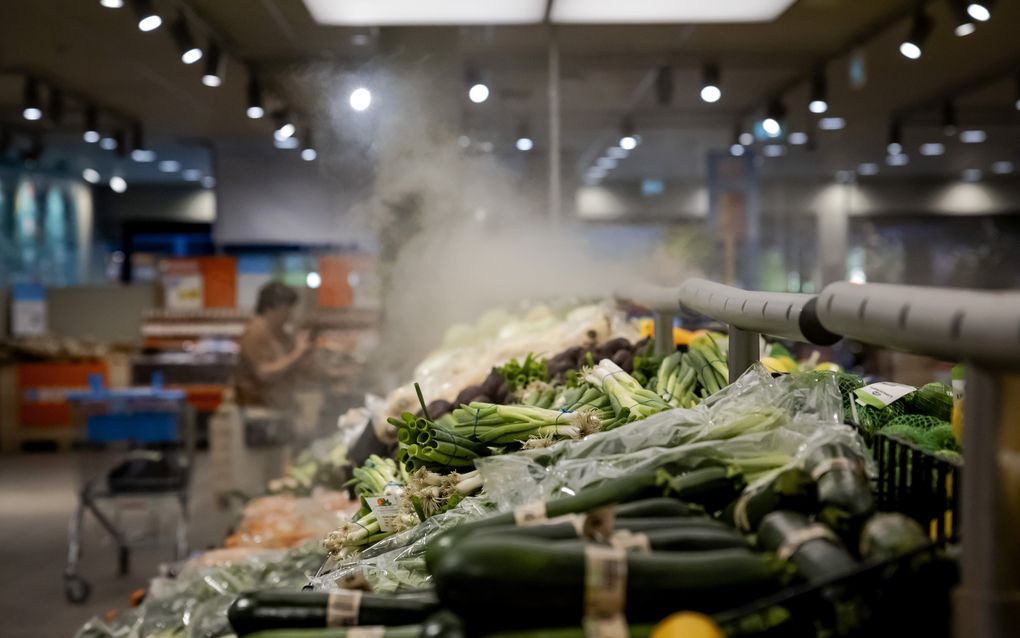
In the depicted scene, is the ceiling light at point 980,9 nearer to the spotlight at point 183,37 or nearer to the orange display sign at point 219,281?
the spotlight at point 183,37

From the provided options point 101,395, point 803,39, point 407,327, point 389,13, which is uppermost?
point 803,39

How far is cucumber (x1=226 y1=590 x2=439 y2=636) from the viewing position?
4.12ft

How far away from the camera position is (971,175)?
17531 mm

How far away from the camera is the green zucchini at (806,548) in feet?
3.66

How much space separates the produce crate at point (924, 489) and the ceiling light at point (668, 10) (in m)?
4.61

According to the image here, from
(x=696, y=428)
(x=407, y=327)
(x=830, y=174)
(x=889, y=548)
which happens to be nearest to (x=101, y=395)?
(x=407, y=327)

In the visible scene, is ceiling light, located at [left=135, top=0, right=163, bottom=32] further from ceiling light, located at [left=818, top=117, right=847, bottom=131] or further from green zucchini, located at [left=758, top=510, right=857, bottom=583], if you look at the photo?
ceiling light, located at [left=818, top=117, right=847, bottom=131]

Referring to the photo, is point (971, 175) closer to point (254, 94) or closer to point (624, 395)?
point (254, 94)

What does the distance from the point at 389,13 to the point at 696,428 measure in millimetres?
4830

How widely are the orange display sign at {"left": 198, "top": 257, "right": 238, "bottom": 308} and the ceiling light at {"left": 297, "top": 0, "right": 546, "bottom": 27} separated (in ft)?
29.2

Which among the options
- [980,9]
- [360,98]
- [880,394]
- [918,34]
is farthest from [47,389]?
[880,394]

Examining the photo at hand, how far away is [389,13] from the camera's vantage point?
593 cm

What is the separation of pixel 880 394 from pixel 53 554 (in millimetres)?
6558

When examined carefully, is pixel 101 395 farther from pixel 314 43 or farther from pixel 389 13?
pixel 314 43
